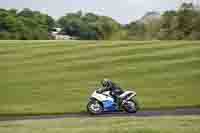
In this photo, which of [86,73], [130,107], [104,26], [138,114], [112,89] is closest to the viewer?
[138,114]

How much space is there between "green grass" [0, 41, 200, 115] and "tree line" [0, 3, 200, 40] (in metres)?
14.2

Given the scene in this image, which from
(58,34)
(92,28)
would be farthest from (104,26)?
(58,34)

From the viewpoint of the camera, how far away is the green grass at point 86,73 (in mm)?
17344

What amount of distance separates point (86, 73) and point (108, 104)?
9704 mm

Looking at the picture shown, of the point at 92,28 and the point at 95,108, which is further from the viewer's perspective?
the point at 92,28

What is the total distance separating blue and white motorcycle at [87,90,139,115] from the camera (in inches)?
554

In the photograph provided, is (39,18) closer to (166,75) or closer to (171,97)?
(166,75)

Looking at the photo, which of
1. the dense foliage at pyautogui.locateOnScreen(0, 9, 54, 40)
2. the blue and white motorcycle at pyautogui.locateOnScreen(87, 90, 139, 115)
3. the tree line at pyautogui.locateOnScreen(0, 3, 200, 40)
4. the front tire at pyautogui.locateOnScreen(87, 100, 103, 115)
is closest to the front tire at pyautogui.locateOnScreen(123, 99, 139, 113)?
the blue and white motorcycle at pyautogui.locateOnScreen(87, 90, 139, 115)

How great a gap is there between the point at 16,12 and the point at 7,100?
41.9 meters

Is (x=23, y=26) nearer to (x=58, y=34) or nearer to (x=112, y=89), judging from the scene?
(x=58, y=34)

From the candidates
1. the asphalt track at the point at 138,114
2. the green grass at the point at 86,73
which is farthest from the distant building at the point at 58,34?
the asphalt track at the point at 138,114

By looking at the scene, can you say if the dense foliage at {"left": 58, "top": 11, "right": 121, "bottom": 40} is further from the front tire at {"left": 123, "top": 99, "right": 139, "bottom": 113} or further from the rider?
the front tire at {"left": 123, "top": 99, "right": 139, "bottom": 113}

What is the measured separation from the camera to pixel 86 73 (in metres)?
23.8

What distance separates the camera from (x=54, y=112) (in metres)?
15.5
